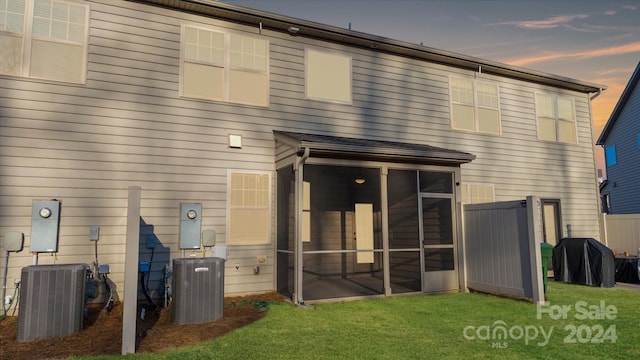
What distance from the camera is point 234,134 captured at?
754cm

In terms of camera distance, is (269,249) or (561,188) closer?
(269,249)

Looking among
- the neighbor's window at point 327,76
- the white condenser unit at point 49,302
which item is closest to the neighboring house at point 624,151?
the neighbor's window at point 327,76

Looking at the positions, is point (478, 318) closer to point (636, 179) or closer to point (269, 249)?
point (269, 249)

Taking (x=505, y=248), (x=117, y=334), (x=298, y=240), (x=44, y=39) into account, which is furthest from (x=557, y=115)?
(x=44, y=39)

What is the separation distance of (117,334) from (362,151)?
4.53 meters

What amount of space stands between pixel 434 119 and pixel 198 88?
542cm

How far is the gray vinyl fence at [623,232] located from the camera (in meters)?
11.1

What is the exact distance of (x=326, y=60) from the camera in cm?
852

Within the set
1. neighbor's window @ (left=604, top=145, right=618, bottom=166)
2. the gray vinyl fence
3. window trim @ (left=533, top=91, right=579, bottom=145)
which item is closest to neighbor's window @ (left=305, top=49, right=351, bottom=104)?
window trim @ (left=533, top=91, right=579, bottom=145)

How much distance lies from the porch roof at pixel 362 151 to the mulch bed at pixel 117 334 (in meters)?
2.67

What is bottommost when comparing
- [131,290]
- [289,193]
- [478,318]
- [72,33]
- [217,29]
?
[478,318]

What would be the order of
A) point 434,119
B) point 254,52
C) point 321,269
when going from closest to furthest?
1. point 254,52
2. point 434,119
3. point 321,269

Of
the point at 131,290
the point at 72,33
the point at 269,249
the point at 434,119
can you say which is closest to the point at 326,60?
the point at 434,119

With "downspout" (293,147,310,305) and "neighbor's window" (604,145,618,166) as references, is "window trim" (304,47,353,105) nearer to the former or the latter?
"downspout" (293,147,310,305)
